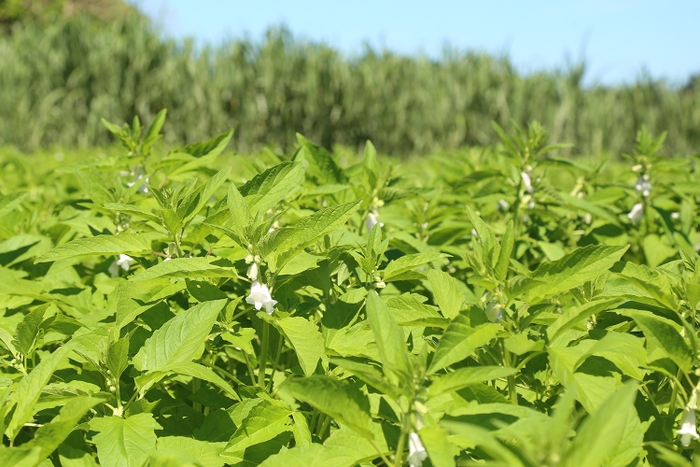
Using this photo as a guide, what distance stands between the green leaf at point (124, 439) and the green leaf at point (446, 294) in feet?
2.28

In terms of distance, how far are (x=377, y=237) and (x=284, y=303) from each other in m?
0.32

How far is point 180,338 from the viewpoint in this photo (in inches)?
58.9

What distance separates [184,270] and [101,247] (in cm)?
35

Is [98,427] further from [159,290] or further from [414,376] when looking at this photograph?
[414,376]

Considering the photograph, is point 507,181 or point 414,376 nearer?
point 414,376

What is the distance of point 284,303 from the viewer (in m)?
1.81

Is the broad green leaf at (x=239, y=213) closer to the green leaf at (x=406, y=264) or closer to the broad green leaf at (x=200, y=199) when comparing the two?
the broad green leaf at (x=200, y=199)

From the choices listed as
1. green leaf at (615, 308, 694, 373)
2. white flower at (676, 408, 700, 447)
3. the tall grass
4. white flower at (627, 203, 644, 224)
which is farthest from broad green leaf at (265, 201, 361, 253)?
the tall grass

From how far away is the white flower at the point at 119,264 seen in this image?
2.05m

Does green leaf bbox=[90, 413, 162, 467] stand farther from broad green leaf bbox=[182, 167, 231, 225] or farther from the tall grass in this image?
the tall grass

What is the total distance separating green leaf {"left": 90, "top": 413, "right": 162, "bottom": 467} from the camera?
1266 millimetres

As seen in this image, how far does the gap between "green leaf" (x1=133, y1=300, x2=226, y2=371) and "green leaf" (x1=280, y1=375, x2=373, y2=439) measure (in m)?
0.37

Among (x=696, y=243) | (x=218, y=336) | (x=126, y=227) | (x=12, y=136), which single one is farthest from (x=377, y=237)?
(x=12, y=136)

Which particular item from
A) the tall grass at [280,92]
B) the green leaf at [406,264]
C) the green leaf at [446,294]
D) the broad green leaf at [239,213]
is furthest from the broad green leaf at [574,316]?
the tall grass at [280,92]
